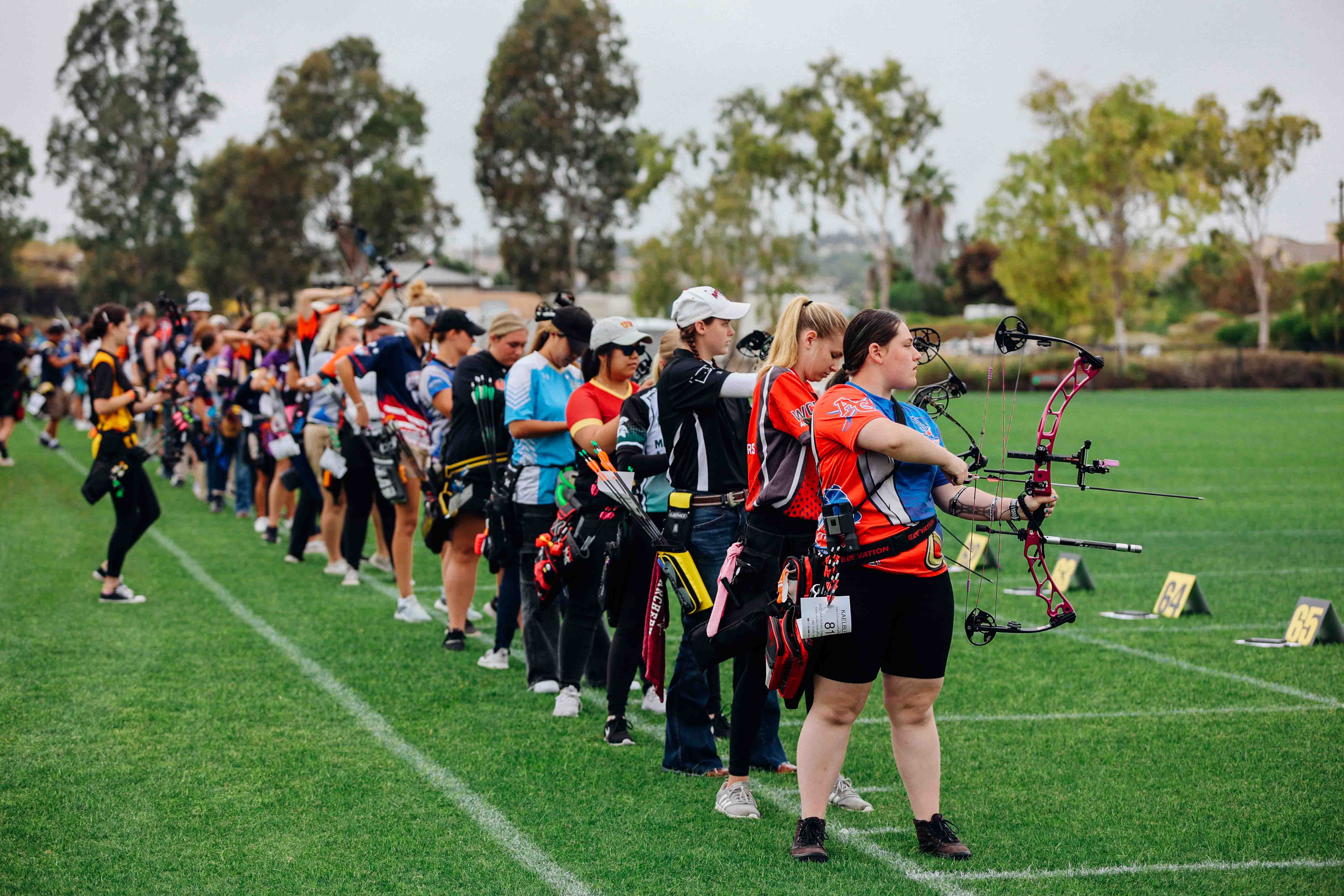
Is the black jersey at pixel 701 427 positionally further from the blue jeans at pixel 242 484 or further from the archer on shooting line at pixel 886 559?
the blue jeans at pixel 242 484

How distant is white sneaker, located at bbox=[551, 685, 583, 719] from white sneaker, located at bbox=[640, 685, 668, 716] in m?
0.37

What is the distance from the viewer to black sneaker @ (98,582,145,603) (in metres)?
9.22

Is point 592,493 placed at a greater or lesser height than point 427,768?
greater

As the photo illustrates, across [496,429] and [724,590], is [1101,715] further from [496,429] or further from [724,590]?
[496,429]

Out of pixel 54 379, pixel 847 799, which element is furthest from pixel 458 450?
pixel 54 379

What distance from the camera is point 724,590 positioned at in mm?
5082

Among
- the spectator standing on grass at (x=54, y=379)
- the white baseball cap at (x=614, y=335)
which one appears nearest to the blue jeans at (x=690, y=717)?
the white baseball cap at (x=614, y=335)

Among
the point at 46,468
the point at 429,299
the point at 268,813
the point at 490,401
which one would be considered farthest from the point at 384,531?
the point at 46,468

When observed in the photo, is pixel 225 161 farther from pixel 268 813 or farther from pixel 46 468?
pixel 268 813

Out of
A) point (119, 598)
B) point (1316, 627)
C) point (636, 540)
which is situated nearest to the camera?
point (636, 540)

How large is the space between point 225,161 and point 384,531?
53.0m

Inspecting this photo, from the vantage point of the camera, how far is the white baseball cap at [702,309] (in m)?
5.27

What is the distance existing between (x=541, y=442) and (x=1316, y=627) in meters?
4.97

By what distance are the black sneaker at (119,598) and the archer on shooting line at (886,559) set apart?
6.34 metres
